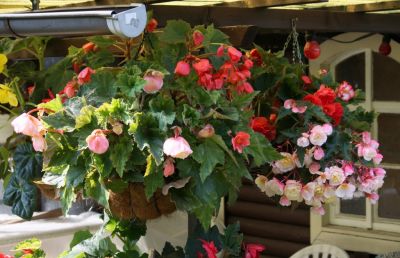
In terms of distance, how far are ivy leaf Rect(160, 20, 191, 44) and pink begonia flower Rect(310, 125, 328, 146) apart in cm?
60

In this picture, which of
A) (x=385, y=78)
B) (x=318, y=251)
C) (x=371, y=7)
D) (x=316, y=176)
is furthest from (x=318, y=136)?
(x=385, y=78)

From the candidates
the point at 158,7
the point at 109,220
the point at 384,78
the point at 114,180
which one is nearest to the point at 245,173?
the point at 114,180

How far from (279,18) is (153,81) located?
1.56m

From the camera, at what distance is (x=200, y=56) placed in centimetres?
253

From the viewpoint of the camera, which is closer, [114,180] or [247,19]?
[114,180]

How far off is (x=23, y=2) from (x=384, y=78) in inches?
106

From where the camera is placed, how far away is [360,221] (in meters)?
5.43

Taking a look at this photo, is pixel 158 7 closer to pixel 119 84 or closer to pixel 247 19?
pixel 247 19

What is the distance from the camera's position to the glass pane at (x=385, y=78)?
17.2ft

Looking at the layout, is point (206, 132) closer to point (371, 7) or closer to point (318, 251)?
point (371, 7)

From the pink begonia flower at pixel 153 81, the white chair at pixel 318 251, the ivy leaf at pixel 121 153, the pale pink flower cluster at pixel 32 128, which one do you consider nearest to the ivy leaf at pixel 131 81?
the pink begonia flower at pixel 153 81

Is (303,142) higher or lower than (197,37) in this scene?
lower

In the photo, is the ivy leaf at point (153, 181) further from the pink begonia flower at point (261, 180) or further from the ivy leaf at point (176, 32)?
the pink begonia flower at point (261, 180)

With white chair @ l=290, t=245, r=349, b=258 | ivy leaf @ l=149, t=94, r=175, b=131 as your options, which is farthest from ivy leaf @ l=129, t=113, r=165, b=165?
white chair @ l=290, t=245, r=349, b=258
